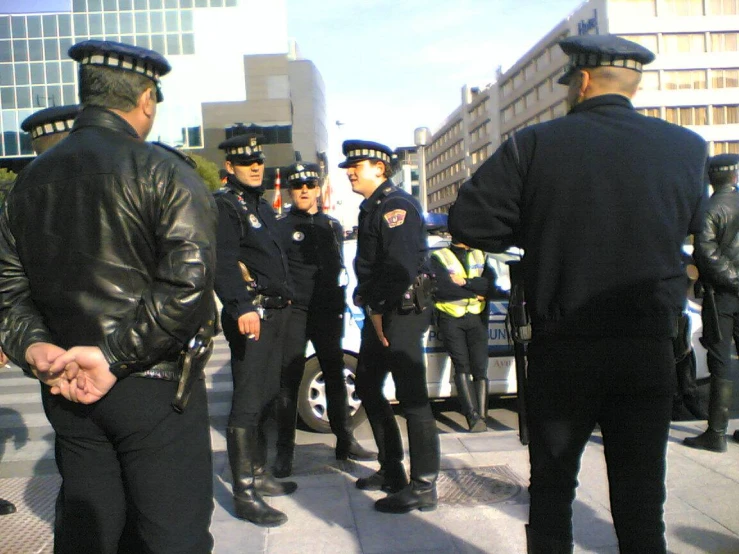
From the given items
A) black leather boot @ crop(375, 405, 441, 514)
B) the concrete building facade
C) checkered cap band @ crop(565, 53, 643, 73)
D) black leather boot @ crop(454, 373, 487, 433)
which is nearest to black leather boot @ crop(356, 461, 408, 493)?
black leather boot @ crop(375, 405, 441, 514)

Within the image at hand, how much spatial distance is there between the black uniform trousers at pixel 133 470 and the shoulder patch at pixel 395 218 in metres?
1.81

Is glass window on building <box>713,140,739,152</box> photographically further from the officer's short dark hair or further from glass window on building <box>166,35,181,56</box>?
the officer's short dark hair

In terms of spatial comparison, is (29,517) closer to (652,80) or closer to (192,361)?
(192,361)

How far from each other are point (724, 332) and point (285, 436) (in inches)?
112

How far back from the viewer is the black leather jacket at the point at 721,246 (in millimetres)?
4828

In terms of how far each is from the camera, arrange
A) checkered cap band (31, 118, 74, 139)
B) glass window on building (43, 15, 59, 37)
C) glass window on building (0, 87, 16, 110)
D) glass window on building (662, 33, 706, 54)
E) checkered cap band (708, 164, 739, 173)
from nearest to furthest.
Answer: checkered cap band (31, 118, 74, 139) → checkered cap band (708, 164, 739, 173) → glass window on building (0, 87, 16, 110) → glass window on building (43, 15, 59, 37) → glass window on building (662, 33, 706, 54)

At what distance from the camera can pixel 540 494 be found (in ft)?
7.67

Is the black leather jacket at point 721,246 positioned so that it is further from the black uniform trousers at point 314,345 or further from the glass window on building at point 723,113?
the glass window on building at point 723,113

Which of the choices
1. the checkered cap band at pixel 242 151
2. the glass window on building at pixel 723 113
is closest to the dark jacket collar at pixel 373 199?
the checkered cap band at pixel 242 151

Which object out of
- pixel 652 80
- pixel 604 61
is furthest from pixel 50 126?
pixel 652 80

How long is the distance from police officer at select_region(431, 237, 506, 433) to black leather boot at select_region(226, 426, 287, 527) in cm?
270

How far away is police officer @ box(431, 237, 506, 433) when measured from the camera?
6422 mm

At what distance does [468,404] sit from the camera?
637 cm

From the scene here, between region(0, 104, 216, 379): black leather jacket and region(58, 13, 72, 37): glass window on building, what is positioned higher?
region(58, 13, 72, 37): glass window on building
